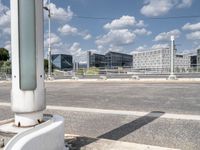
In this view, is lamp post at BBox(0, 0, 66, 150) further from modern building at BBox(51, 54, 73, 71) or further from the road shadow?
modern building at BBox(51, 54, 73, 71)

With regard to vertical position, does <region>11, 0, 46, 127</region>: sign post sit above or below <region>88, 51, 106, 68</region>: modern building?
below

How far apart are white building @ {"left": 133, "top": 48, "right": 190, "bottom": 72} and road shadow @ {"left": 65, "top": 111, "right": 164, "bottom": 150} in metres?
25.8

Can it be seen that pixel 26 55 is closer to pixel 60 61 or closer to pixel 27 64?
pixel 27 64

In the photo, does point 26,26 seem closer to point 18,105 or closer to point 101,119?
point 18,105

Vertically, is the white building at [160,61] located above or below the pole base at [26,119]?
above

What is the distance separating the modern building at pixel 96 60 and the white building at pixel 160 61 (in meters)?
6.21

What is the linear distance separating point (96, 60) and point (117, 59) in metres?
4.36

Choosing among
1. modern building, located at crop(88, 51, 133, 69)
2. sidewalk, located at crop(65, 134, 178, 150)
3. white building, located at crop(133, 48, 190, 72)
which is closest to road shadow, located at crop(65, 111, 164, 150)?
sidewalk, located at crop(65, 134, 178, 150)

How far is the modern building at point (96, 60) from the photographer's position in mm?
45328

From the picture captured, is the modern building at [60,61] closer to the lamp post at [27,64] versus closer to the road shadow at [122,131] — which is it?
the road shadow at [122,131]

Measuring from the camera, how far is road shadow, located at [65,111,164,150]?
4.38 meters

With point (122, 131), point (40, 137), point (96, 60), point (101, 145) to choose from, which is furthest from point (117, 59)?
point (40, 137)

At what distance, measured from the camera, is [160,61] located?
37312 mm

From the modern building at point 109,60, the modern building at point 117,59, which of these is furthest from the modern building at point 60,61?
the modern building at point 117,59
